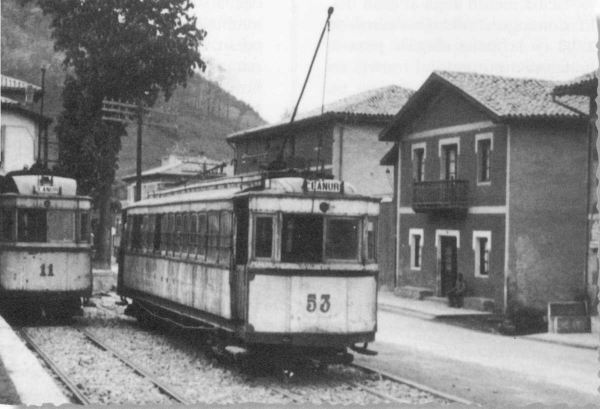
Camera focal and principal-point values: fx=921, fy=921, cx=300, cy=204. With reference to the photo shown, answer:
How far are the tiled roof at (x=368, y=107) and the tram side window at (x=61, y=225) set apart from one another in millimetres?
14085

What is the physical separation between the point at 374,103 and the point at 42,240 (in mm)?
18939

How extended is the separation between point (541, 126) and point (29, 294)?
13946 millimetres

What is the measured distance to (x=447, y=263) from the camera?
91.5 ft

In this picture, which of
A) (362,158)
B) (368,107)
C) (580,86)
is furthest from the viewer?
(368,107)

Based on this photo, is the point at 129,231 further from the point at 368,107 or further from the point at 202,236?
the point at 368,107

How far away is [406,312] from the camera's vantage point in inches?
998

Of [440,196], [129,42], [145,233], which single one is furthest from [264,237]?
[440,196]

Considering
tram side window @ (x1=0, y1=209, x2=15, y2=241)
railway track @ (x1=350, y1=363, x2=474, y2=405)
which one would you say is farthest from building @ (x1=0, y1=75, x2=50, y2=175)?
railway track @ (x1=350, y1=363, x2=474, y2=405)

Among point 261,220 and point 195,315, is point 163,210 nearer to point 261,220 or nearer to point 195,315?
point 195,315

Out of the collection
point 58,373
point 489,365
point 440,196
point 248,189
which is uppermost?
point 440,196

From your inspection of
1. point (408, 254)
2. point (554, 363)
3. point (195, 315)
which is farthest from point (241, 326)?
point (408, 254)

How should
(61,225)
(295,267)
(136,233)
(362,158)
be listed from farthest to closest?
(362,158)
(136,233)
(61,225)
(295,267)

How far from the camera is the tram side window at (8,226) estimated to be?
17.9 metres

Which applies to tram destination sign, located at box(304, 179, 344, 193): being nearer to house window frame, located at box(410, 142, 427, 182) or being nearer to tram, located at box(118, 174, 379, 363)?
tram, located at box(118, 174, 379, 363)
